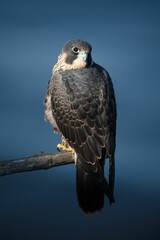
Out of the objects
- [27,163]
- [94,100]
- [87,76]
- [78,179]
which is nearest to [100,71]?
[87,76]

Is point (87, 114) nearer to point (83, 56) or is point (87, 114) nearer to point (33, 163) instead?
point (83, 56)

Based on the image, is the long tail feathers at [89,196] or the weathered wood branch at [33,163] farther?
the long tail feathers at [89,196]

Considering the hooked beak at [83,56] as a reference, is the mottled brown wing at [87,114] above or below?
below

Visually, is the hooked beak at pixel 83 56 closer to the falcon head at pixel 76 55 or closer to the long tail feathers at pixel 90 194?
the falcon head at pixel 76 55

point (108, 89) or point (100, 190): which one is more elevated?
point (108, 89)

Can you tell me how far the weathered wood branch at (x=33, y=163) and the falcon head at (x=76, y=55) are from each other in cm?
92

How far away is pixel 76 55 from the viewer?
4.04 meters

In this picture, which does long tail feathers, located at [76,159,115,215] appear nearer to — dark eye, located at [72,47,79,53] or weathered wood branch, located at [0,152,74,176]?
weathered wood branch, located at [0,152,74,176]

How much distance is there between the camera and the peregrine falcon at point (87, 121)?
3.53 metres

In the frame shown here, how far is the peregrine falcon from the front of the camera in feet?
11.6

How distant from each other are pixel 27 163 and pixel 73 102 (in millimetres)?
831

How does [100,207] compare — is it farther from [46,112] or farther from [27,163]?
[46,112]

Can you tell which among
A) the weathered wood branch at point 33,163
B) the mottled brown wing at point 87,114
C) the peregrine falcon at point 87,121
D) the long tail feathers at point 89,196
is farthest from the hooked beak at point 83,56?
the long tail feathers at point 89,196

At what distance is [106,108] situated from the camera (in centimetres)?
367
